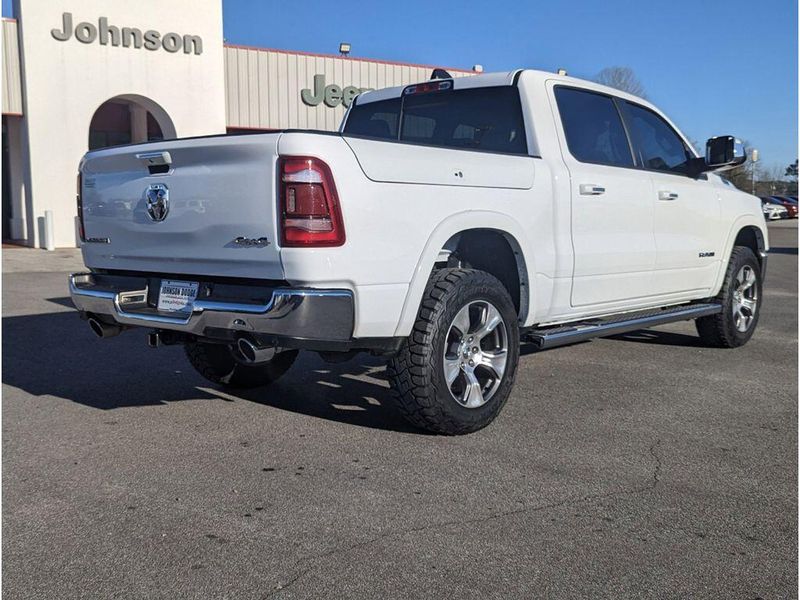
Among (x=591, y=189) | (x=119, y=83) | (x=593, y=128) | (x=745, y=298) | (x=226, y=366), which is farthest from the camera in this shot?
(x=119, y=83)

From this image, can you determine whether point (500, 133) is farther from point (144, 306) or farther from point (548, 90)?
point (144, 306)

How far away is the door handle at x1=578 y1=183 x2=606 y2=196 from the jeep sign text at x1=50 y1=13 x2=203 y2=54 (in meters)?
17.5

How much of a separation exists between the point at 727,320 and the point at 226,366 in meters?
4.35

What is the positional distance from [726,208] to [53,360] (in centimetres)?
570

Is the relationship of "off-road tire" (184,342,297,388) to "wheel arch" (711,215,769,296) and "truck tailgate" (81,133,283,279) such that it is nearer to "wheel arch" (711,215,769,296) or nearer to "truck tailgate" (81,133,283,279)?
"truck tailgate" (81,133,283,279)

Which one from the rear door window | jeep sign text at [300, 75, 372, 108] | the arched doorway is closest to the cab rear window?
the rear door window

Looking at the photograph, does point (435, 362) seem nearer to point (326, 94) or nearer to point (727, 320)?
point (727, 320)

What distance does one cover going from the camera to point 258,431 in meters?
4.80

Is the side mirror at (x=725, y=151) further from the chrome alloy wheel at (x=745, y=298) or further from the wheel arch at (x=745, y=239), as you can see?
the chrome alloy wheel at (x=745, y=298)

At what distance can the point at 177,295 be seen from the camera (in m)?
4.47

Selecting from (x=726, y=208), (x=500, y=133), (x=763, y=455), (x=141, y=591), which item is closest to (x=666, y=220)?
(x=726, y=208)

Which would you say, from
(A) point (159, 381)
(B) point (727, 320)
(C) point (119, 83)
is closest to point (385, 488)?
(A) point (159, 381)

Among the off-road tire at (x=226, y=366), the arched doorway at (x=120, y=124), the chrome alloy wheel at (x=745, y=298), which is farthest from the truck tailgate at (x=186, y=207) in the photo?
the arched doorway at (x=120, y=124)

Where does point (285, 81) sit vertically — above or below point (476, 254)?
above
